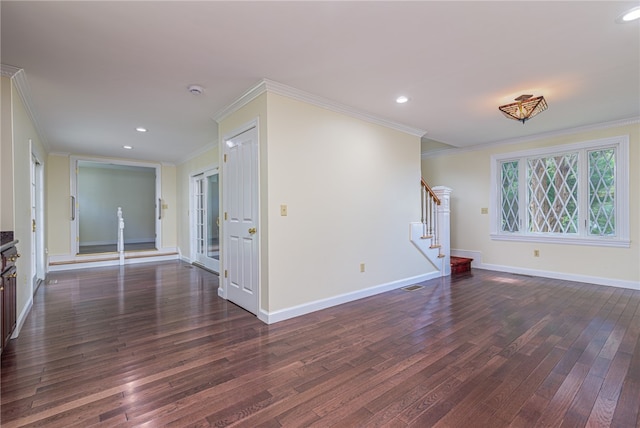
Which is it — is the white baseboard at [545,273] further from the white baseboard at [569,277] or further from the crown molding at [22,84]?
the crown molding at [22,84]

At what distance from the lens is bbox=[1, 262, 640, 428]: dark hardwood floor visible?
173 cm

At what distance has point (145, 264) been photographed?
674cm

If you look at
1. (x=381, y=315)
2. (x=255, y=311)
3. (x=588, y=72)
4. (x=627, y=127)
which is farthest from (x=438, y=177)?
(x=255, y=311)

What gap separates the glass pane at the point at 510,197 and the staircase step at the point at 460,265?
3.09ft

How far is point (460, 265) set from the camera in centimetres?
559

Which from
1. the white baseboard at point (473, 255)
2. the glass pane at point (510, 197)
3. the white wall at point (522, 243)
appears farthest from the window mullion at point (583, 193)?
the white baseboard at point (473, 255)

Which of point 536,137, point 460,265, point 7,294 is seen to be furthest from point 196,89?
point 536,137

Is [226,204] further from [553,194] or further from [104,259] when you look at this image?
[553,194]

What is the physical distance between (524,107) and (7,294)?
518cm

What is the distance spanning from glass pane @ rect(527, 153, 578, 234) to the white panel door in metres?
5.05

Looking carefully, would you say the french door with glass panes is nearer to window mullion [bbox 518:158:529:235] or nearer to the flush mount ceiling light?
the flush mount ceiling light

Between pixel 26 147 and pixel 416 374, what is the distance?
475 centimetres

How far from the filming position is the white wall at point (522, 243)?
436 centimetres

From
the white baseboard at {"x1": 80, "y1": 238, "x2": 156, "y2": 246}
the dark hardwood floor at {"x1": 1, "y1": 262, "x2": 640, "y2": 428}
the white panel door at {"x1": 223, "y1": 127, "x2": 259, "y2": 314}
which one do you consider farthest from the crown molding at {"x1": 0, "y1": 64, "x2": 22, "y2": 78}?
the white baseboard at {"x1": 80, "y1": 238, "x2": 156, "y2": 246}
